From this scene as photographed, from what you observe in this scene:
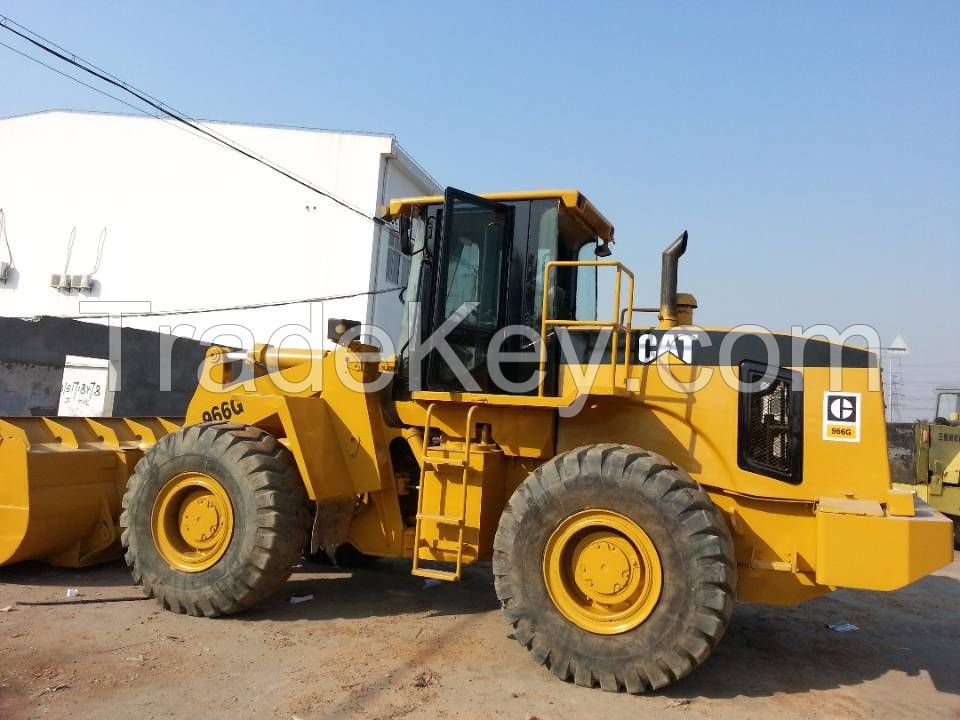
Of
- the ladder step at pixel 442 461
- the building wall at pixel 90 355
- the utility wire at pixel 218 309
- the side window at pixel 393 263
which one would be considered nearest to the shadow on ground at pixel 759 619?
the ladder step at pixel 442 461

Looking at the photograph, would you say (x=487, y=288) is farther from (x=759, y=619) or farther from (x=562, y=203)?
(x=759, y=619)

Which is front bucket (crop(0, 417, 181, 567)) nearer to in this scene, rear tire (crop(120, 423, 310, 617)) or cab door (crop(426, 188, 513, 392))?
rear tire (crop(120, 423, 310, 617))

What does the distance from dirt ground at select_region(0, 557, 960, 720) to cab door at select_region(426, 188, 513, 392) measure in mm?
1904

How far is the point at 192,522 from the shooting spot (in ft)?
18.7

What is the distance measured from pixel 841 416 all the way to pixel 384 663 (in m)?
3.35

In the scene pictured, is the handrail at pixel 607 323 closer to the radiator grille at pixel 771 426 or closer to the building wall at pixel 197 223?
the radiator grille at pixel 771 426

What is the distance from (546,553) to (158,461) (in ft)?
10.5

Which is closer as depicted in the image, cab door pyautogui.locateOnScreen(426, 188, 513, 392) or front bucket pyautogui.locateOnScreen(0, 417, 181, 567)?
cab door pyautogui.locateOnScreen(426, 188, 513, 392)

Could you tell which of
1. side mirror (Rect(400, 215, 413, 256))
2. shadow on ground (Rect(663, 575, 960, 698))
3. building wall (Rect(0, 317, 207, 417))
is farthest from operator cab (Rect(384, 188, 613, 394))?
building wall (Rect(0, 317, 207, 417))

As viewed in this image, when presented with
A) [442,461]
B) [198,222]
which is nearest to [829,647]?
[442,461]

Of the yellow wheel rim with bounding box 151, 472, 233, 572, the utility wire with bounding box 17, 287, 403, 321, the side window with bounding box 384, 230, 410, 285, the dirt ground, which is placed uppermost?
the side window with bounding box 384, 230, 410, 285

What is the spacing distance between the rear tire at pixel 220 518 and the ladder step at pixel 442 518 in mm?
994

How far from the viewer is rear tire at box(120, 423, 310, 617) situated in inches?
213

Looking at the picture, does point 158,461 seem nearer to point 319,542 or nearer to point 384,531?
point 319,542
